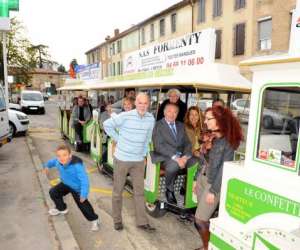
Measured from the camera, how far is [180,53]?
17.0 ft

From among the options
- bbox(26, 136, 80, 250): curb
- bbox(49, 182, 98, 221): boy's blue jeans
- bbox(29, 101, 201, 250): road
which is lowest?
bbox(29, 101, 201, 250): road

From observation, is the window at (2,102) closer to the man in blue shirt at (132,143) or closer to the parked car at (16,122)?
the parked car at (16,122)

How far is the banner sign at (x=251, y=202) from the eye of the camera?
238 cm

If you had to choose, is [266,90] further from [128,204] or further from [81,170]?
→ [128,204]

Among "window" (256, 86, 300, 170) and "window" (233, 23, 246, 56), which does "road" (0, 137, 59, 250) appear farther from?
"window" (233, 23, 246, 56)

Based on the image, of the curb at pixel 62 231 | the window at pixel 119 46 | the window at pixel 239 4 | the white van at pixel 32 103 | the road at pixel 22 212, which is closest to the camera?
the curb at pixel 62 231

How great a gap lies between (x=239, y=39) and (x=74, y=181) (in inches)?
800

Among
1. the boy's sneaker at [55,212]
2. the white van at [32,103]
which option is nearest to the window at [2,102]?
the boy's sneaker at [55,212]

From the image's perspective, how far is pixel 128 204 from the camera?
5.38m

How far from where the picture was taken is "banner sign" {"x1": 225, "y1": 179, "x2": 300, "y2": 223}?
238 cm

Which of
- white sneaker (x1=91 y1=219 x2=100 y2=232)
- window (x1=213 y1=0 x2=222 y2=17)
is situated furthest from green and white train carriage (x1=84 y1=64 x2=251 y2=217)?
window (x1=213 y1=0 x2=222 y2=17)

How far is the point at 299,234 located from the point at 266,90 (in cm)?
112

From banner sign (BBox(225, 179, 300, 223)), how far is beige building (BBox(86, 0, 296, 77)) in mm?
17146

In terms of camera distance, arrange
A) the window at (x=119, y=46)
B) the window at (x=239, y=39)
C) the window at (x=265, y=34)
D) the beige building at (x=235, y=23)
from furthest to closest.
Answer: the window at (x=119, y=46), the window at (x=239, y=39), the window at (x=265, y=34), the beige building at (x=235, y=23)
